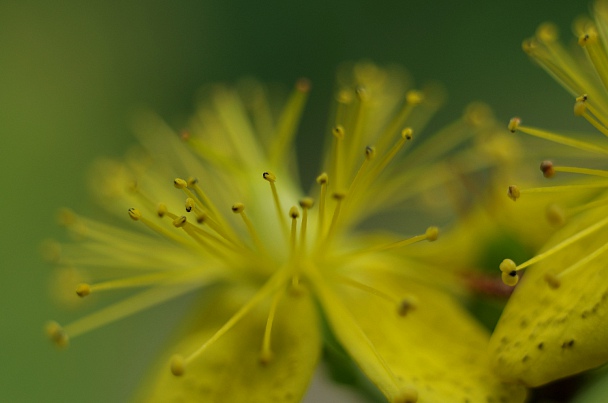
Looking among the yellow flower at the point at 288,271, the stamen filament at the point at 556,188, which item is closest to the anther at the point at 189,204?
the yellow flower at the point at 288,271

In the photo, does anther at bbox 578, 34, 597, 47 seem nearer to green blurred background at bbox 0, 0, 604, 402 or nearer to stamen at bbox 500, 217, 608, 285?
stamen at bbox 500, 217, 608, 285

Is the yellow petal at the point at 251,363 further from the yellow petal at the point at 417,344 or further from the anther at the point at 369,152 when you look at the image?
the anther at the point at 369,152

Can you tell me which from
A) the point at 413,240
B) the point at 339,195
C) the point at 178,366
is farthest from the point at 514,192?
the point at 178,366

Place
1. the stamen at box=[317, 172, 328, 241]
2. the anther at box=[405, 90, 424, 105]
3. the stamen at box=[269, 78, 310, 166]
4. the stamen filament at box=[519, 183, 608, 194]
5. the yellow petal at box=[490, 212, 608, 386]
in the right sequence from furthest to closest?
the stamen at box=[269, 78, 310, 166] < the anther at box=[405, 90, 424, 105] < the stamen at box=[317, 172, 328, 241] < the stamen filament at box=[519, 183, 608, 194] < the yellow petal at box=[490, 212, 608, 386]

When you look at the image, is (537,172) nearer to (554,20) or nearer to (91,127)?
(554,20)

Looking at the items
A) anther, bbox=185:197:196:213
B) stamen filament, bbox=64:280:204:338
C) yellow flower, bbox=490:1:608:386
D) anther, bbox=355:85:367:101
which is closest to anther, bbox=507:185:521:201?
yellow flower, bbox=490:1:608:386

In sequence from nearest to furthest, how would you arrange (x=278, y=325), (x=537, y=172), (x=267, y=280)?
(x=278, y=325) → (x=267, y=280) → (x=537, y=172)

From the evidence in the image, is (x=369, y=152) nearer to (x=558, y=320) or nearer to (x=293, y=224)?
(x=293, y=224)

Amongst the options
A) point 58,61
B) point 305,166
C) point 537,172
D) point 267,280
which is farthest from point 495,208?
point 58,61
